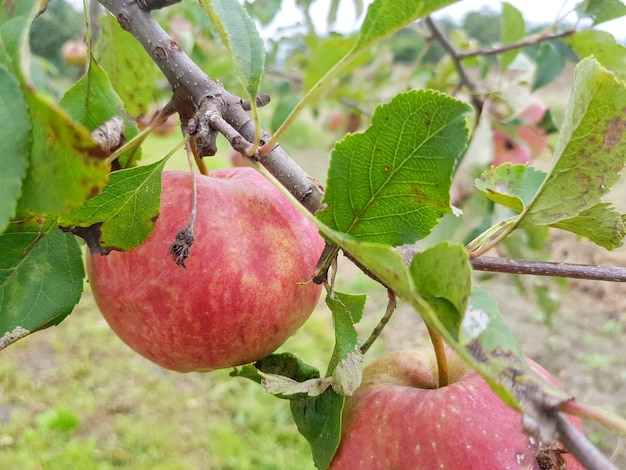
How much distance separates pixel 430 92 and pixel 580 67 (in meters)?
0.12

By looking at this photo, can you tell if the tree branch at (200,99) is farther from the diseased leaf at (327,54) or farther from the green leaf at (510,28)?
the green leaf at (510,28)

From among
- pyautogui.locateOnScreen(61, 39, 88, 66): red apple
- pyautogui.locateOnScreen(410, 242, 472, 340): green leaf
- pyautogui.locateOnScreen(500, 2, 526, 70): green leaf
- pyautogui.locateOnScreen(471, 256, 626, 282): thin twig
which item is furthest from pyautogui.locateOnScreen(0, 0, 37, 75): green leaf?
pyautogui.locateOnScreen(61, 39, 88, 66): red apple

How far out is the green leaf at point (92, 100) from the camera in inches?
23.0

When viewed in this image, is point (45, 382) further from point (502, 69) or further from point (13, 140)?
point (13, 140)

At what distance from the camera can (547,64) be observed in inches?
50.9

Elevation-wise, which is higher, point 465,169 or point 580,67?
point 580,67

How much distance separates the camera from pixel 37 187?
1.15 feet

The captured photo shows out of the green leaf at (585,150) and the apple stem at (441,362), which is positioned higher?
the green leaf at (585,150)

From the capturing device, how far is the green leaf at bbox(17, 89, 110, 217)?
0.32m

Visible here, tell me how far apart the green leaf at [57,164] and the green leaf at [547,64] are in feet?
3.83

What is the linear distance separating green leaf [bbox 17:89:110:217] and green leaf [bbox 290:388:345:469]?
0.91ft

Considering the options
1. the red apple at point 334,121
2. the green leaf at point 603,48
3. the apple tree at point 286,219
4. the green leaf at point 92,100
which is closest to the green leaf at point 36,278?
the apple tree at point 286,219

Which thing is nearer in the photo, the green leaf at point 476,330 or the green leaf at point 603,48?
the green leaf at point 476,330

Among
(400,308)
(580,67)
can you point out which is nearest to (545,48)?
(580,67)
